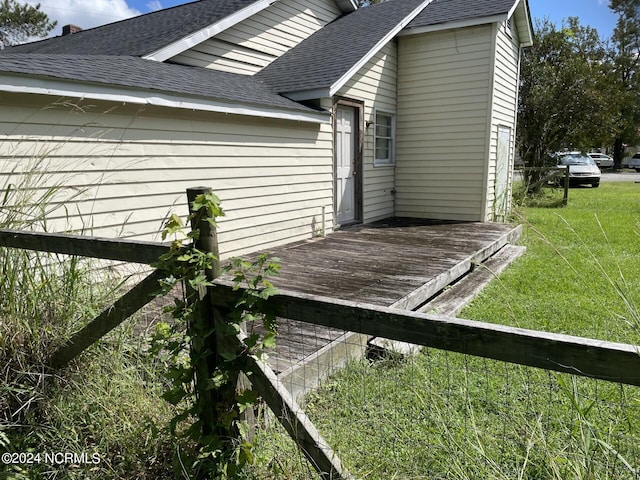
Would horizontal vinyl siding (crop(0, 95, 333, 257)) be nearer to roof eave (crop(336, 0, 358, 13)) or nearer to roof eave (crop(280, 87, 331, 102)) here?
roof eave (crop(280, 87, 331, 102))

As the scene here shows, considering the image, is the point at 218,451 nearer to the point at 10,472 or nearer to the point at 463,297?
the point at 10,472

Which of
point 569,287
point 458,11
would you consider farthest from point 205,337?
point 458,11

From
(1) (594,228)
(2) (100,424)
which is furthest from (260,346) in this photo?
(1) (594,228)

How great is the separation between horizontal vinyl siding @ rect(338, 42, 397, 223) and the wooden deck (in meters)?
0.58

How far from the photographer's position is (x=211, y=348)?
1936 millimetres

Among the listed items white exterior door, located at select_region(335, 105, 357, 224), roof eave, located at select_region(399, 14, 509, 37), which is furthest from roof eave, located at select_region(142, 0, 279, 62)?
roof eave, located at select_region(399, 14, 509, 37)

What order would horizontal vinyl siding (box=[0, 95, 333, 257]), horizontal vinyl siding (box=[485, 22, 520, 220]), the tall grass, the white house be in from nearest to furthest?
the tall grass → horizontal vinyl siding (box=[0, 95, 333, 257]) → the white house → horizontal vinyl siding (box=[485, 22, 520, 220])

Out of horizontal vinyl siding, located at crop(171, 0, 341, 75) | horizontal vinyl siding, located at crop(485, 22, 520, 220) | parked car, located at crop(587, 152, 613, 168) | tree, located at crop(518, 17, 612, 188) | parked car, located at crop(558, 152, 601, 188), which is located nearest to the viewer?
horizontal vinyl siding, located at crop(171, 0, 341, 75)

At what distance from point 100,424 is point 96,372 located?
0.28 metres

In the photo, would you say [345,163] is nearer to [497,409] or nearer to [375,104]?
[375,104]

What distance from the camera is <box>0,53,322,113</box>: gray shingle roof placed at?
13.0 feet

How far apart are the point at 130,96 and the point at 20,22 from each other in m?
26.7

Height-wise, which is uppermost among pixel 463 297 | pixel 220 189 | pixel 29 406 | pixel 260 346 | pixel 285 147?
pixel 285 147

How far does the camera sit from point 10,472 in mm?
2021
